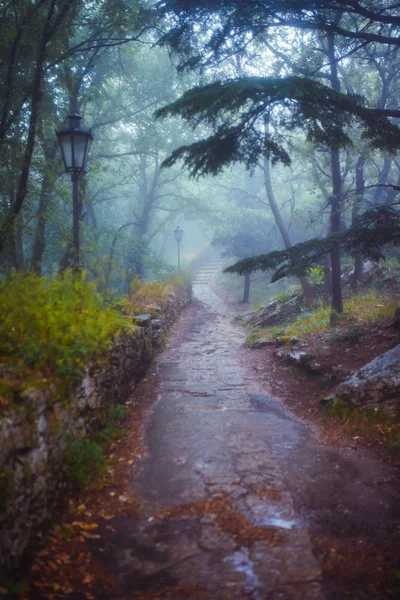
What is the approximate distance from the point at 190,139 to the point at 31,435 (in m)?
24.7

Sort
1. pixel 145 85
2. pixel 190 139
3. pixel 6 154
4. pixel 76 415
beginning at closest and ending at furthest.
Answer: pixel 76 415 < pixel 6 154 < pixel 145 85 < pixel 190 139

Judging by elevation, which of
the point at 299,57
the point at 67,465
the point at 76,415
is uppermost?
the point at 299,57

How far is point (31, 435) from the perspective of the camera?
340cm

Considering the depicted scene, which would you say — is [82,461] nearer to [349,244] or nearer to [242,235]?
[349,244]

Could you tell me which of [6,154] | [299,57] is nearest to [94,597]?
[6,154]

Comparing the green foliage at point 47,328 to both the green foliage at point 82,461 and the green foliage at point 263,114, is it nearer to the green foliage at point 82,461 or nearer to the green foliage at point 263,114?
the green foliage at point 82,461

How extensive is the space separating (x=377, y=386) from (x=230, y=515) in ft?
9.83

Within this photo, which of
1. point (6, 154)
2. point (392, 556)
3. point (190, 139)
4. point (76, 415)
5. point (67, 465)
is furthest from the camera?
point (190, 139)

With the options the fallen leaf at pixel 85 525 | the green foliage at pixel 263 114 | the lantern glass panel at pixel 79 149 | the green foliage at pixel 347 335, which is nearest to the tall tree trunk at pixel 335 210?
the green foliage at pixel 347 335

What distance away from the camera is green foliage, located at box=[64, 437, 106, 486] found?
4.09 metres

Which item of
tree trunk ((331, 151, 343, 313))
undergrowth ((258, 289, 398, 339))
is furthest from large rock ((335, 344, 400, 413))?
tree trunk ((331, 151, 343, 313))

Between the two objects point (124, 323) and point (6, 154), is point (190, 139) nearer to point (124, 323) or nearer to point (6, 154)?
point (6, 154)

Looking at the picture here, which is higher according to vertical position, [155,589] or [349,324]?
[349,324]

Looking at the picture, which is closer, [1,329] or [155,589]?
[155,589]
